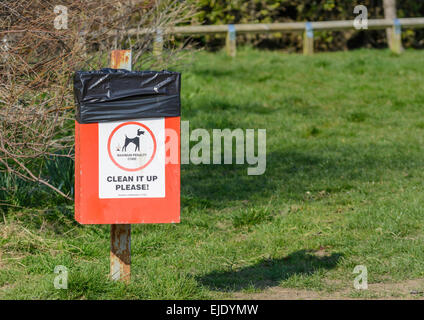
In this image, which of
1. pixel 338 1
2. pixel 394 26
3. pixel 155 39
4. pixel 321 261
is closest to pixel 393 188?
pixel 321 261

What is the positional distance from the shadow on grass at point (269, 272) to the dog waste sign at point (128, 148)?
3.55 ft

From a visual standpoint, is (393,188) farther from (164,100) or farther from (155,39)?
(164,100)

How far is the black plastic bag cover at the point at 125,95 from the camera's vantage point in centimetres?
450

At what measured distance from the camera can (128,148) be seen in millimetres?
4559

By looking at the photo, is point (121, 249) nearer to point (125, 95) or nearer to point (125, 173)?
point (125, 173)

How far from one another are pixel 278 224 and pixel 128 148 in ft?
9.09

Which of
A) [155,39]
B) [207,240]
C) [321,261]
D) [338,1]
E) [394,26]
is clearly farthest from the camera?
[338,1]

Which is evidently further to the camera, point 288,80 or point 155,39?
point 288,80

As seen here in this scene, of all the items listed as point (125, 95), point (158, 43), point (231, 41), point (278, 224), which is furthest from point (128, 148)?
point (231, 41)

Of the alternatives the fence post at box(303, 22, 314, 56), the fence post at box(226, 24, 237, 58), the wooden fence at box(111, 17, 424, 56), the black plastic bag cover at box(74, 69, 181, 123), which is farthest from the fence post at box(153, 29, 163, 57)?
the fence post at box(303, 22, 314, 56)

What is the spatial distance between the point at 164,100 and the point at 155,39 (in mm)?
3999

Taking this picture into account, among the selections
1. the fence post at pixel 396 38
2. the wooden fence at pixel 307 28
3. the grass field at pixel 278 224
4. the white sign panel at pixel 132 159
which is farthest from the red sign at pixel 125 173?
the fence post at pixel 396 38
